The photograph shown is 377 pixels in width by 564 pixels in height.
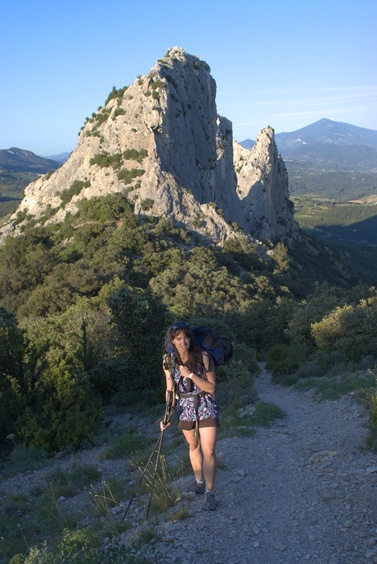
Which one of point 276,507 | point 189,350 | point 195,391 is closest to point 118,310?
point 195,391

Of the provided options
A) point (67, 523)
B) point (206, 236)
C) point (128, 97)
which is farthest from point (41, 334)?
point (128, 97)

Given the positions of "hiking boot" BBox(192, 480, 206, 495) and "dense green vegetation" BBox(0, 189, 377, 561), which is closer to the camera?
"hiking boot" BBox(192, 480, 206, 495)

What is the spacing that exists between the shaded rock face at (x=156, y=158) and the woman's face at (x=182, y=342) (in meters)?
25.1

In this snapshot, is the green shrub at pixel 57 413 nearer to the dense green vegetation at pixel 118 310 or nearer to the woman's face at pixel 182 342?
the dense green vegetation at pixel 118 310

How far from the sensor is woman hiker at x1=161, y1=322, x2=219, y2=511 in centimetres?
454

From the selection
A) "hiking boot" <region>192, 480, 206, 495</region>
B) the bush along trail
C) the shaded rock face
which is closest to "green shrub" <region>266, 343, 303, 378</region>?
the bush along trail

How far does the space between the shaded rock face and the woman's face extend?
25059 millimetres

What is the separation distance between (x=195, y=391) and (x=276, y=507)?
1.39 metres

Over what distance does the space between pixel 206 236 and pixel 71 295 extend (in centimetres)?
1277

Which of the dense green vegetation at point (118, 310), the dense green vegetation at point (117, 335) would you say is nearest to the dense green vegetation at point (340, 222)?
the dense green vegetation at point (118, 310)

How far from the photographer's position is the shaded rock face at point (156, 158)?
30.5 metres

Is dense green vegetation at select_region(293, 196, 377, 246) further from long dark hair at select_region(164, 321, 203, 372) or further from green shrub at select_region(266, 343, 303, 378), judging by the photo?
long dark hair at select_region(164, 321, 203, 372)

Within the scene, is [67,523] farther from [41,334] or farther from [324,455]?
[41,334]

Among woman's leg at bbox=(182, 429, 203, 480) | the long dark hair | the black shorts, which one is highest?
the long dark hair
